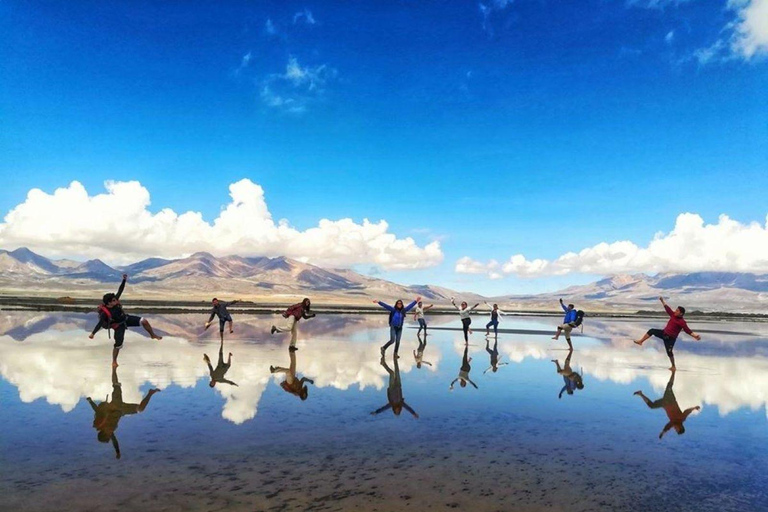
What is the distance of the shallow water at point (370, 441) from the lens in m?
6.52

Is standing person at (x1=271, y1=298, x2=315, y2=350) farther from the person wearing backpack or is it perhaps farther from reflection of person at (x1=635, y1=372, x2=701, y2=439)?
reflection of person at (x1=635, y1=372, x2=701, y2=439)

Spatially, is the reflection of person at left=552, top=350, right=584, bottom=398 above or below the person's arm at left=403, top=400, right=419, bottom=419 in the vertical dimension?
below

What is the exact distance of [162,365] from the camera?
1664cm

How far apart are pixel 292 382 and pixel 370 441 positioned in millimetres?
5874

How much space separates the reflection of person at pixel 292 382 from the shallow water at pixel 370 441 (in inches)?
9.3

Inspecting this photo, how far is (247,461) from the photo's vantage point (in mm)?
7680

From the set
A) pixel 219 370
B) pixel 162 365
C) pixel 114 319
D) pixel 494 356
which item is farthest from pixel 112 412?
pixel 494 356

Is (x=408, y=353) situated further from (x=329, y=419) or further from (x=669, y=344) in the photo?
(x=329, y=419)

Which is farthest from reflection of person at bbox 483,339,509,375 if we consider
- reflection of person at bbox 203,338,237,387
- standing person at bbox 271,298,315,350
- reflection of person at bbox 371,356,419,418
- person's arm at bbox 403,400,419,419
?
reflection of person at bbox 203,338,237,387

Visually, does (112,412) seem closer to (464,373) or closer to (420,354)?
(464,373)

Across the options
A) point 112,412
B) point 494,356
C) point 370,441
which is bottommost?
point 494,356

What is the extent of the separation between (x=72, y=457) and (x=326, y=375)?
A: 8.56 m

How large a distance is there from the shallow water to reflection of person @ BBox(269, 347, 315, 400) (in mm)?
237

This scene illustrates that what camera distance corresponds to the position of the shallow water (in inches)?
→ 257
